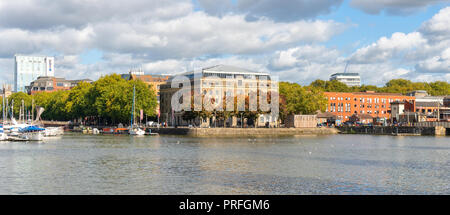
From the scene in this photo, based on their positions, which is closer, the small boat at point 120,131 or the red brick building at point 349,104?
the small boat at point 120,131

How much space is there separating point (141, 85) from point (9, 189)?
387 feet

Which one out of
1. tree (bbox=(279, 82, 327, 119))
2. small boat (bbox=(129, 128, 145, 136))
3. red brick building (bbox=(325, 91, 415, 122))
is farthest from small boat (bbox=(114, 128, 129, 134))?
red brick building (bbox=(325, 91, 415, 122))

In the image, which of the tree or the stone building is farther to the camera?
the stone building

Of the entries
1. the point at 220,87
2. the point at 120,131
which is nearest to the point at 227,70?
the point at 220,87

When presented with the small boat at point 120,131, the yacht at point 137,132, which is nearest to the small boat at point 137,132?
the yacht at point 137,132

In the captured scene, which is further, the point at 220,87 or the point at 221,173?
the point at 220,87

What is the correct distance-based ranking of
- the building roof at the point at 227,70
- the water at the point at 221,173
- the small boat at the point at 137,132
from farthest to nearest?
1. the building roof at the point at 227,70
2. the small boat at the point at 137,132
3. the water at the point at 221,173

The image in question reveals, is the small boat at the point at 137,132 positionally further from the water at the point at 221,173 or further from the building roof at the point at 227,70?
the water at the point at 221,173

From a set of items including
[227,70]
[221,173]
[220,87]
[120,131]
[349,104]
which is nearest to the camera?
[221,173]

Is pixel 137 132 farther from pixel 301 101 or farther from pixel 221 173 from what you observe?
pixel 221 173

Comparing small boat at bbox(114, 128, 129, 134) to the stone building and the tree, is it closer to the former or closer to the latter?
the stone building

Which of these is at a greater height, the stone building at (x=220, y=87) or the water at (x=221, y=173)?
the stone building at (x=220, y=87)

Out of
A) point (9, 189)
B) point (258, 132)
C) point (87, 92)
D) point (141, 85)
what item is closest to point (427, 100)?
point (258, 132)
